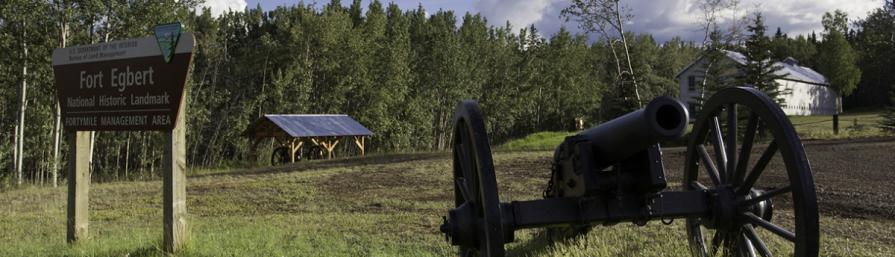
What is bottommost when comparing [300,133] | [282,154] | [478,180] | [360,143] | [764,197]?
[282,154]

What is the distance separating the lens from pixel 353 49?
42781 millimetres

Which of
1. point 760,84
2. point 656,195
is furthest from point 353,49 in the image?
point 656,195

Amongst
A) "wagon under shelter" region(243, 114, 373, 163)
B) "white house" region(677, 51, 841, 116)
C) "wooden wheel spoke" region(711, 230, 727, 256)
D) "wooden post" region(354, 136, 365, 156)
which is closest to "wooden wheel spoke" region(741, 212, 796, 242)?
"wooden wheel spoke" region(711, 230, 727, 256)

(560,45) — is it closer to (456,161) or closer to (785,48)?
(785,48)

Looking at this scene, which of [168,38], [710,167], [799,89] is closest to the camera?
[710,167]

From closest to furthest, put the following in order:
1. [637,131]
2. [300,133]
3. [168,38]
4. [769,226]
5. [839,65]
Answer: [637,131]
[769,226]
[168,38]
[300,133]
[839,65]

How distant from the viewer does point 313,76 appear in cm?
4375

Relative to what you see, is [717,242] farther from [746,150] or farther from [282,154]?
[282,154]

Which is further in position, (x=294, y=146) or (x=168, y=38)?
(x=294, y=146)

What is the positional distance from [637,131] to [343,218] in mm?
6220

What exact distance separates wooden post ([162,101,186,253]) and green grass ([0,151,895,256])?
0.48 feet

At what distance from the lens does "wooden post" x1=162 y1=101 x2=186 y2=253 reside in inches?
239

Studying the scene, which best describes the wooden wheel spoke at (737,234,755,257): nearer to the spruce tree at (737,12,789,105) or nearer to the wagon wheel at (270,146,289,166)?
the wagon wheel at (270,146,289,166)

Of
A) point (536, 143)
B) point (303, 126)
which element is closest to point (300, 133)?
point (303, 126)
